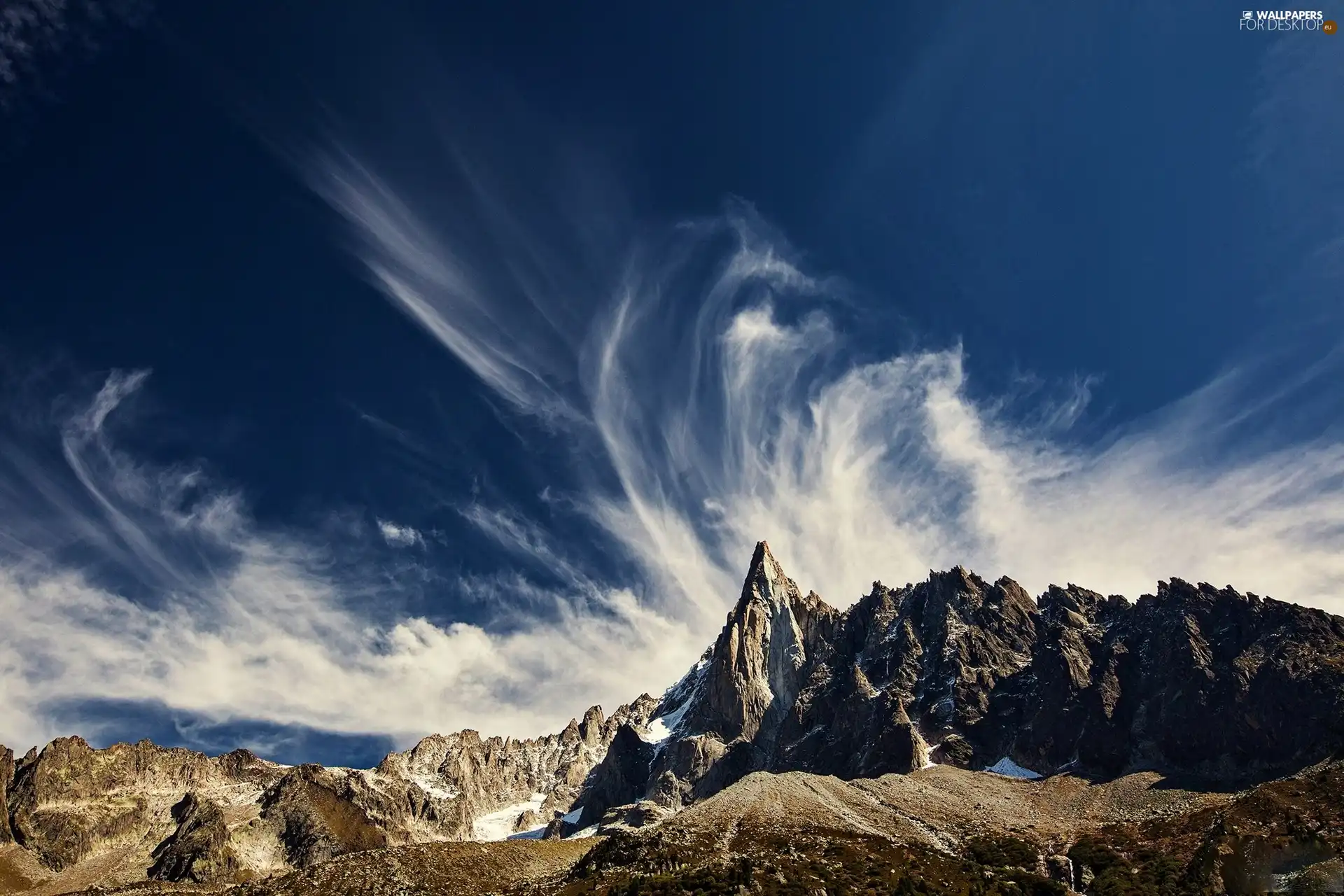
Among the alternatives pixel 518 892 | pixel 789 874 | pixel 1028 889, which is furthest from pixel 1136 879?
pixel 518 892

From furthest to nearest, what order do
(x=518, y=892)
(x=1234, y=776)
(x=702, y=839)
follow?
1. (x=1234, y=776)
2. (x=702, y=839)
3. (x=518, y=892)

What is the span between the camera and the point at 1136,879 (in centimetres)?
10394

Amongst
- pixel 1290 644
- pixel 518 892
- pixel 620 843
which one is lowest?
pixel 518 892

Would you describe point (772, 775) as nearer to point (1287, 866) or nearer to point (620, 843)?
point (620, 843)

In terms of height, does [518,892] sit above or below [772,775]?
below

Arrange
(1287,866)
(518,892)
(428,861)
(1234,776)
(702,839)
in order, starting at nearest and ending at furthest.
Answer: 1. (1287,866)
2. (518,892)
3. (702,839)
4. (428,861)
5. (1234,776)

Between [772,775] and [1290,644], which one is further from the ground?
[1290,644]

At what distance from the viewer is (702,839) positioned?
12988cm

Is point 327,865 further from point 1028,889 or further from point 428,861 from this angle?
point 1028,889

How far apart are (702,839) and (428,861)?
185 feet

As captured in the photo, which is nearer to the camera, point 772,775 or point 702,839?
point 702,839

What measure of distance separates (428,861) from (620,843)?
4135cm

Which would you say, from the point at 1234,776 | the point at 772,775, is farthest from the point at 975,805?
the point at 1234,776

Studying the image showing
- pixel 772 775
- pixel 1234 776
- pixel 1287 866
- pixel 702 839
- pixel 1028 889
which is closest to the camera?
pixel 1287 866
